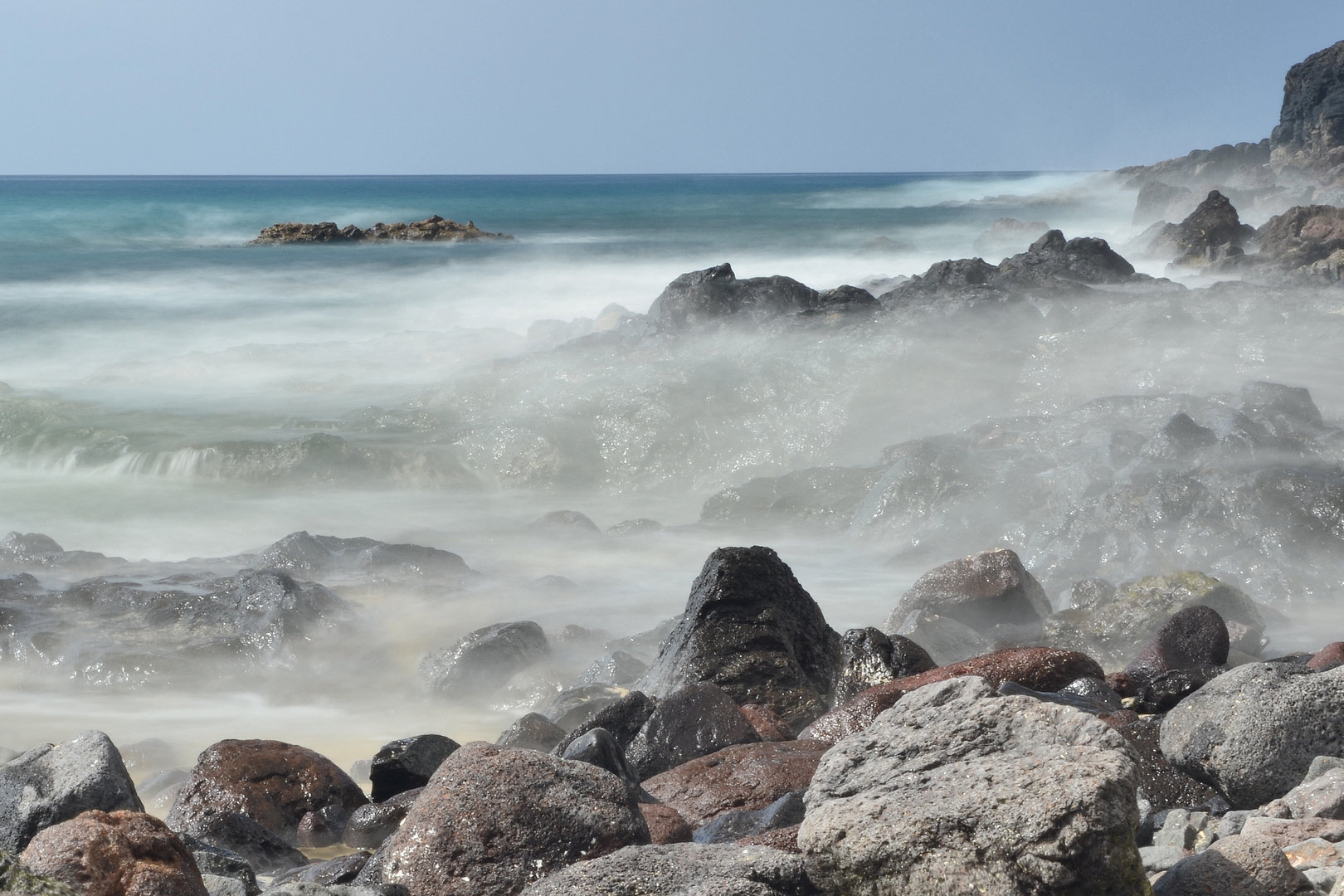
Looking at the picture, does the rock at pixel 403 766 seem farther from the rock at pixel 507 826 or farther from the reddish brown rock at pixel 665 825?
the rock at pixel 507 826

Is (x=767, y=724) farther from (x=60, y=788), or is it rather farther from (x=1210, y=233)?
(x=1210, y=233)

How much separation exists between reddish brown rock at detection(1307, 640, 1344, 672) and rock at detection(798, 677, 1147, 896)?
322 centimetres

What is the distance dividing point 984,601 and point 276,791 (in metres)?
4.56

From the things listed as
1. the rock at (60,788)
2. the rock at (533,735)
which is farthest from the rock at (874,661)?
the rock at (60,788)

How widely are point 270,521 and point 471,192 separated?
8972cm

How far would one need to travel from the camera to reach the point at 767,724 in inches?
215

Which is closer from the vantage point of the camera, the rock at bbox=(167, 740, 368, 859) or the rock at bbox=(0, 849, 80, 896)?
the rock at bbox=(0, 849, 80, 896)

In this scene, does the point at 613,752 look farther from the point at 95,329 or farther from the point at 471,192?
the point at 471,192

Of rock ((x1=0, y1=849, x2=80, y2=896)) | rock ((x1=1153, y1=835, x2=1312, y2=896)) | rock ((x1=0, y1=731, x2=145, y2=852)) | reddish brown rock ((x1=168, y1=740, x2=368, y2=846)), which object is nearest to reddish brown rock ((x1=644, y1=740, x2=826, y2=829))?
reddish brown rock ((x1=168, y1=740, x2=368, y2=846))

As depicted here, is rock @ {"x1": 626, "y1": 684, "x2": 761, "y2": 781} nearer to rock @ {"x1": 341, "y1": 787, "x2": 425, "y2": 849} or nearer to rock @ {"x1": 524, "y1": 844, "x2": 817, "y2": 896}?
rock @ {"x1": 341, "y1": 787, "x2": 425, "y2": 849}

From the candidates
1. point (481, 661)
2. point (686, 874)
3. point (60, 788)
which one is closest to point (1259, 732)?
point (686, 874)

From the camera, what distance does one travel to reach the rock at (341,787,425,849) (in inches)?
189

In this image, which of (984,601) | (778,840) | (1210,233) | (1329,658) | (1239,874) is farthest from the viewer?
(1210,233)

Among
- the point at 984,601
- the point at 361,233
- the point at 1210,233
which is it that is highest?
the point at 1210,233
